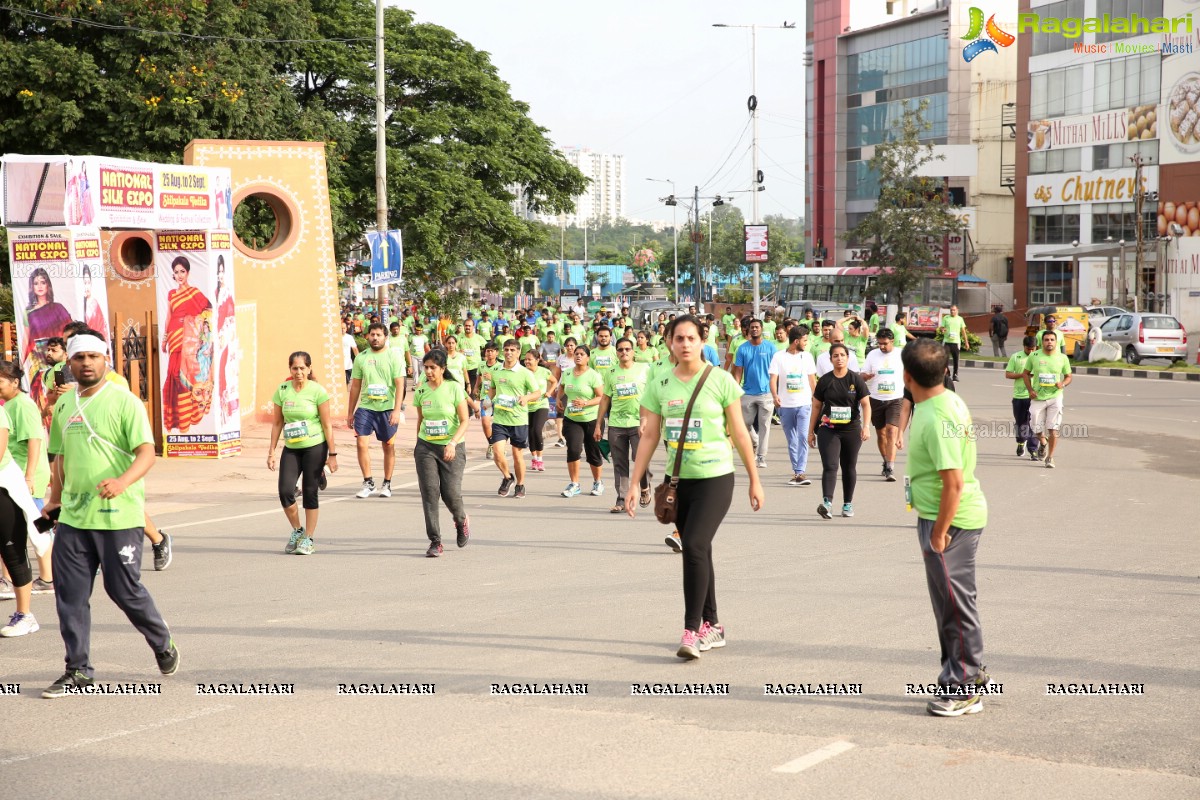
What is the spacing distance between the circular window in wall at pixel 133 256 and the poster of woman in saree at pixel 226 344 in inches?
110

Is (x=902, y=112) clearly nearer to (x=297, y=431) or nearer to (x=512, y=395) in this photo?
(x=512, y=395)

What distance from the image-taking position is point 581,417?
1412 cm

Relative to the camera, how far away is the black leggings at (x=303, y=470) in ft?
34.0

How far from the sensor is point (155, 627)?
6266mm

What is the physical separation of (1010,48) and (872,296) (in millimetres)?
28943

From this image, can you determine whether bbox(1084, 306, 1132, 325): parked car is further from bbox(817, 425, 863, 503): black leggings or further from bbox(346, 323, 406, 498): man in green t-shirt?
bbox(346, 323, 406, 498): man in green t-shirt

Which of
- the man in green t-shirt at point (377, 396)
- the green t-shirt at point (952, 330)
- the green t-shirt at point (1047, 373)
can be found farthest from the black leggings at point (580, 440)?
the green t-shirt at point (952, 330)

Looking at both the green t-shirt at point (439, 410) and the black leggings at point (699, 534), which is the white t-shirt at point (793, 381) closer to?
the green t-shirt at point (439, 410)

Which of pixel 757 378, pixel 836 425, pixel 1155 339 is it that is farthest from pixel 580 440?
pixel 1155 339

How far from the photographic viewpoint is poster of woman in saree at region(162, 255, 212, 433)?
17.0 m

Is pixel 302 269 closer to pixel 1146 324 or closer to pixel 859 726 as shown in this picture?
pixel 859 726

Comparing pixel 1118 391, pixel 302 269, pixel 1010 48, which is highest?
pixel 1010 48

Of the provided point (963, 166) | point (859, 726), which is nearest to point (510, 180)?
point (859, 726)

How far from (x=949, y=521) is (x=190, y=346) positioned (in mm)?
13541
